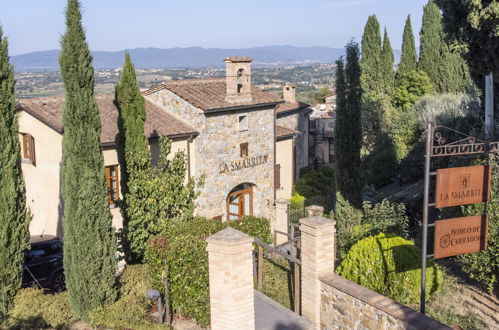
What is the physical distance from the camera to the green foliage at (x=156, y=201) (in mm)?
14352

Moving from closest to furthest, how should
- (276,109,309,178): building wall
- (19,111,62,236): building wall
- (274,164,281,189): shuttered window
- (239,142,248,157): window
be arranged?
(19,111,62,236): building wall → (239,142,248,157): window → (274,164,281,189): shuttered window → (276,109,309,178): building wall

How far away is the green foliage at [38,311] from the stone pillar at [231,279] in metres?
3.95

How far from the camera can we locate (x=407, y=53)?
1554 inches

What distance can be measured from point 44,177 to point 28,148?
4.24 ft

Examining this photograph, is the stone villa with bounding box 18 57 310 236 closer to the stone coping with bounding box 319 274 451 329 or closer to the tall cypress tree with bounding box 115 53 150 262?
the tall cypress tree with bounding box 115 53 150 262

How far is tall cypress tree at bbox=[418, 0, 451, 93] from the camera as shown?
117ft

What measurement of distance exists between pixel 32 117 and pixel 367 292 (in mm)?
13164

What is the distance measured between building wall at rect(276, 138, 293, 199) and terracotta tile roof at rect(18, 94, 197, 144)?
665cm

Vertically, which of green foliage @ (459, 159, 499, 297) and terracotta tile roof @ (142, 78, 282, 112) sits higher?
terracotta tile roof @ (142, 78, 282, 112)

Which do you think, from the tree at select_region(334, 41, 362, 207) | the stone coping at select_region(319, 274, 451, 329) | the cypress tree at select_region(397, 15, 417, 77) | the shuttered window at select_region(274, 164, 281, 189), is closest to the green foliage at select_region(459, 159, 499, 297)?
the stone coping at select_region(319, 274, 451, 329)

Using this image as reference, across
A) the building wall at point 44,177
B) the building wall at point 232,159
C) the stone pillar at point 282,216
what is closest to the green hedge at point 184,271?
the stone pillar at point 282,216

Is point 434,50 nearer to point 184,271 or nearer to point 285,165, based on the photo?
point 285,165

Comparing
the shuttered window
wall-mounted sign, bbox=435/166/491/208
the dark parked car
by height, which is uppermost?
wall-mounted sign, bbox=435/166/491/208

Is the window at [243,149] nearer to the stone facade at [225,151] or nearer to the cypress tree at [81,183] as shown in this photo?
the stone facade at [225,151]
